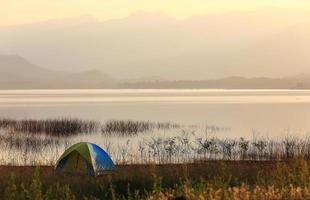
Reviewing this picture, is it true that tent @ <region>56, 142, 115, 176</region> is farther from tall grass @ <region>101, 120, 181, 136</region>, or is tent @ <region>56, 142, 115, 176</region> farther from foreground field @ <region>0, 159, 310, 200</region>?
tall grass @ <region>101, 120, 181, 136</region>

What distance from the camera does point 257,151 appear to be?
30094 millimetres

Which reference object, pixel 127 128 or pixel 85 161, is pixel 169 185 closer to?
pixel 85 161

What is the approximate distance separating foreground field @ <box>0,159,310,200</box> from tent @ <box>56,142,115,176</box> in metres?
0.63

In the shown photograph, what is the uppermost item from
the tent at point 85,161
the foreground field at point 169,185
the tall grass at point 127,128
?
the tall grass at point 127,128

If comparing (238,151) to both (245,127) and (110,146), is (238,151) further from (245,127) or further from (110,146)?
(245,127)

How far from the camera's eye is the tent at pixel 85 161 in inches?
802

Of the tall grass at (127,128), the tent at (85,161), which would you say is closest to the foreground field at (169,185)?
the tent at (85,161)

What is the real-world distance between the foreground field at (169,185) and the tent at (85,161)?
2.06ft

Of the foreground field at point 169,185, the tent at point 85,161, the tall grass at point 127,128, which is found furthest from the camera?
the tall grass at point 127,128

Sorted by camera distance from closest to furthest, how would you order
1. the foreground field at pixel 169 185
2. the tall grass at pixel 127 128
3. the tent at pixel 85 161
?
the foreground field at pixel 169 185
the tent at pixel 85 161
the tall grass at pixel 127 128

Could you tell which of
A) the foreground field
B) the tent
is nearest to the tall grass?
the foreground field

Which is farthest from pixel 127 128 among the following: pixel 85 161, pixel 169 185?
pixel 169 185

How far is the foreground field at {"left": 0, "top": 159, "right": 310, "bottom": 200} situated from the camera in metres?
9.83

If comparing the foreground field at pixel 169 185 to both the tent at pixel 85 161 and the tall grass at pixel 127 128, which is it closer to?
the tent at pixel 85 161
